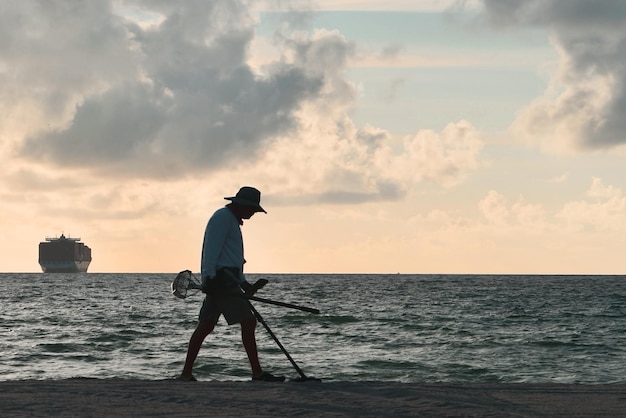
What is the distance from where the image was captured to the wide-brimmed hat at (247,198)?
9820 mm

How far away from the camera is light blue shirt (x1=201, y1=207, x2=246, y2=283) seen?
31.5 feet

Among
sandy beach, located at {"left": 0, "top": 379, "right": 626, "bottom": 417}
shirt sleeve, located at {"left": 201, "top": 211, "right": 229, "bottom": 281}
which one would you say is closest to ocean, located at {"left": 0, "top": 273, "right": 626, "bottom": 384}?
shirt sleeve, located at {"left": 201, "top": 211, "right": 229, "bottom": 281}

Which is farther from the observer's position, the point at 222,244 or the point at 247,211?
the point at 247,211

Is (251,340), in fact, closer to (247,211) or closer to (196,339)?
(196,339)

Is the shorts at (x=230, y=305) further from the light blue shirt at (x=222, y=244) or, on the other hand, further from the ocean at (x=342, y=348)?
the ocean at (x=342, y=348)

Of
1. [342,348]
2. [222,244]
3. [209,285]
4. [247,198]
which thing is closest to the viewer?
[209,285]

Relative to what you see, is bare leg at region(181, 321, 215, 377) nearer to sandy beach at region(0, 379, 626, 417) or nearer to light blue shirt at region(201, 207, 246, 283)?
light blue shirt at region(201, 207, 246, 283)

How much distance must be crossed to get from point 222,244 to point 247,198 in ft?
1.88

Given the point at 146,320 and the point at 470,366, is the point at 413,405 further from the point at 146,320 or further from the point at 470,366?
the point at 146,320

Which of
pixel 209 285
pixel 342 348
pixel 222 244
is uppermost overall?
pixel 222 244

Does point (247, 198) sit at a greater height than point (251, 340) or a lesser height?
greater

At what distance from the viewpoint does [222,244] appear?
962cm

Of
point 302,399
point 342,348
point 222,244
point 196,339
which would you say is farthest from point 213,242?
point 342,348

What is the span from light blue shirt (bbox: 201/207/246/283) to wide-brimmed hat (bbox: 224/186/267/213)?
139 millimetres
